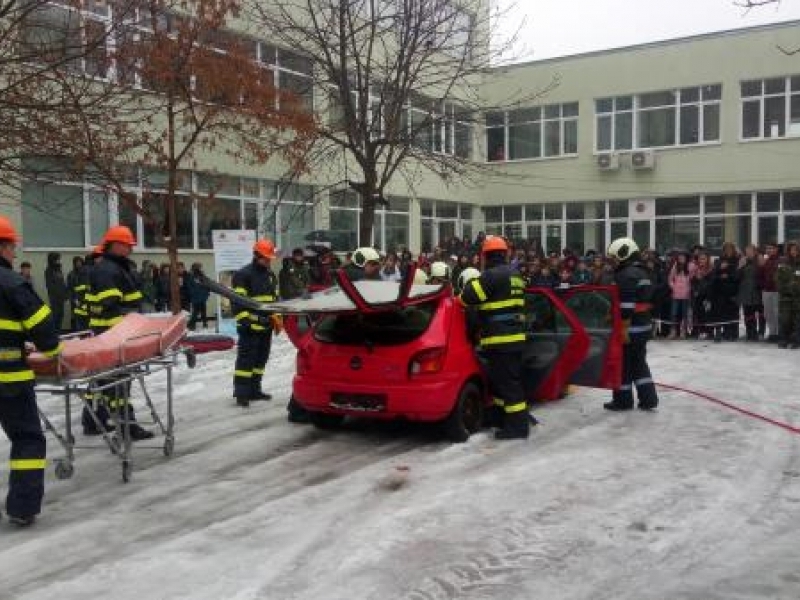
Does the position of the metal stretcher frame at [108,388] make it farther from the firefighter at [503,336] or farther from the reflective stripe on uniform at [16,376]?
the firefighter at [503,336]

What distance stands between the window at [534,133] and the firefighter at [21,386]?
27.3m

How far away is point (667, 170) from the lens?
1162 inches

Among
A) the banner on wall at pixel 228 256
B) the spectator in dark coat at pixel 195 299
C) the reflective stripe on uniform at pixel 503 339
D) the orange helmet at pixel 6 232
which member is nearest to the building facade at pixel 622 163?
the spectator in dark coat at pixel 195 299

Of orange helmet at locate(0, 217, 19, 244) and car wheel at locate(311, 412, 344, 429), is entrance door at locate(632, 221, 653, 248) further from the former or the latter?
orange helmet at locate(0, 217, 19, 244)

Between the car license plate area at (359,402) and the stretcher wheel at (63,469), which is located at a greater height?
the car license plate area at (359,402)

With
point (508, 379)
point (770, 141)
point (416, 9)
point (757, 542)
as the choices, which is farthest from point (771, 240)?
point (757, 542)

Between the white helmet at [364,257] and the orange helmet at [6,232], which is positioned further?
the white helmet at [364,257]

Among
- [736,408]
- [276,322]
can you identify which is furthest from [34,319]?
[736,408]

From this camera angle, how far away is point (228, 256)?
1628cm

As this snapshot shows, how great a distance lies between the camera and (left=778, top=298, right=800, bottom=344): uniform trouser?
14.4 m

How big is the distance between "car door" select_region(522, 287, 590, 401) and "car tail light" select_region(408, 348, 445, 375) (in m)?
1.53

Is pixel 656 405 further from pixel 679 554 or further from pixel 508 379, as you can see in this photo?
pixel 679 554

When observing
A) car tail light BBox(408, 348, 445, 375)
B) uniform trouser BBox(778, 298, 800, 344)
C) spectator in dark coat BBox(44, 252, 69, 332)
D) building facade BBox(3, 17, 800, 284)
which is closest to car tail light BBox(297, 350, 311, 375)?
car tail light BBox(408, 348, 445, 375)

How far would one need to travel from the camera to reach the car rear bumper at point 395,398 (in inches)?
283
